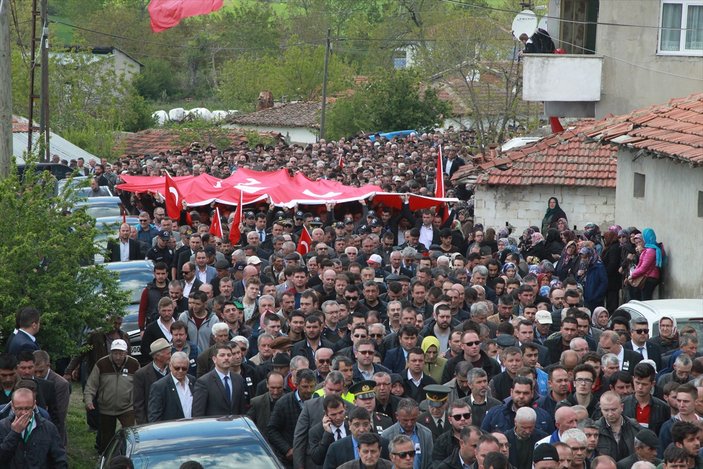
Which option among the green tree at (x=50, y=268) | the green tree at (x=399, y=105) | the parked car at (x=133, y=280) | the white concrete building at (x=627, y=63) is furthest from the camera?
the green tree at (x=399, y=105)

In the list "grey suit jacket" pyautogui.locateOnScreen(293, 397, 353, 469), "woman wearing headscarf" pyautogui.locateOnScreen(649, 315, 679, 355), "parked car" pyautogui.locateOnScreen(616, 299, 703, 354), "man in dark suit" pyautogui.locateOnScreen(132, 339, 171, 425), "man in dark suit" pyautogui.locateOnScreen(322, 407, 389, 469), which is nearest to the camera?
"man in dark suit" pyautogui.locateOnScreen(322, 407, 389, 469)

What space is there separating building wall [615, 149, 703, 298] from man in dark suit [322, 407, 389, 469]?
33.5ft

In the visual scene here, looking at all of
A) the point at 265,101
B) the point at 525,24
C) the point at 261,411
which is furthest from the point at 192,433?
the point at 265,101

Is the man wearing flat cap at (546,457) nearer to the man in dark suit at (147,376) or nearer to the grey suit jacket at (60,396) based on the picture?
the grey suit jacket at (60,396)

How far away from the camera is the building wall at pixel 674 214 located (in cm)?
1922

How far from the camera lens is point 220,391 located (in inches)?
467

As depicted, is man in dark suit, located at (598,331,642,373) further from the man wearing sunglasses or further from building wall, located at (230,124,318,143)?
building wall, located at (230,124,318,143)

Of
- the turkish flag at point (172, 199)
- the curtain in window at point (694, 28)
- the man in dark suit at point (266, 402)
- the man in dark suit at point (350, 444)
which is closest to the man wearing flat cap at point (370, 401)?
the man in dark suit at point (350, 444)

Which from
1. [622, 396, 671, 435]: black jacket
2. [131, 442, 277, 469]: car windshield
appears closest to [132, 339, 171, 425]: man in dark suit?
[131, 442, 277, 469]: car windshield

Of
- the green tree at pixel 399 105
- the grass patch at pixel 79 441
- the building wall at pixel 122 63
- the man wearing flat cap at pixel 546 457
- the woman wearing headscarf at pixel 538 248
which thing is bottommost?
the grass patch at pixel 79 441

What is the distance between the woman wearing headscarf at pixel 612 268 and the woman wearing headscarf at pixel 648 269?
25cm

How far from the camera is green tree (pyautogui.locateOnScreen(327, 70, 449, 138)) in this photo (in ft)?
179

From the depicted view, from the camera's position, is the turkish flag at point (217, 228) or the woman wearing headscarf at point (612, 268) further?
the turkish flag at point (217, 228)

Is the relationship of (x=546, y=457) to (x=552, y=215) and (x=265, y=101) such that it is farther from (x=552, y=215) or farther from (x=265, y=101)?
(x=265, y=101)
